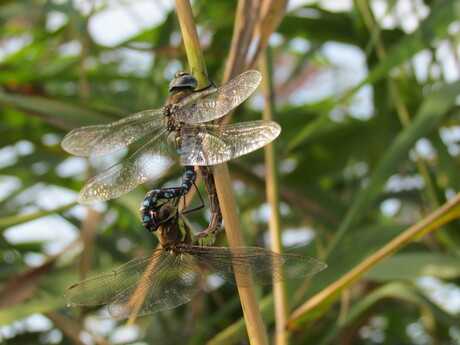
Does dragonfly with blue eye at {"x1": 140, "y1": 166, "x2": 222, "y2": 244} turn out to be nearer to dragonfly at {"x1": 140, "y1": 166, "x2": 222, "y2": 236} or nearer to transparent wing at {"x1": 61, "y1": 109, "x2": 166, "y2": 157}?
dragonfly at {"x1": 140, "y1": 166, "x2": 222, "y2": 236}

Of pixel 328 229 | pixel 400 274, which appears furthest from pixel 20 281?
pixel 400 274

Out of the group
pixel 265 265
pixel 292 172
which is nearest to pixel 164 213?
pixel 265 265

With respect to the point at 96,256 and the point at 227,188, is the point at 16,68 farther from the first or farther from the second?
the point at 227,188

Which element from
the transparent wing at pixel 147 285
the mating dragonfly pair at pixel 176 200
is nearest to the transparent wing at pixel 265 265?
the mating dragonfly pair at pixel 176 200

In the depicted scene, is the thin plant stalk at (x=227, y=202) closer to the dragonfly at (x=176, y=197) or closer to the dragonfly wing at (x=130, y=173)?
the dragonfly at (x=176, y=197)

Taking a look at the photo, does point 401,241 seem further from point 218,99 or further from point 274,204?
point 218,99

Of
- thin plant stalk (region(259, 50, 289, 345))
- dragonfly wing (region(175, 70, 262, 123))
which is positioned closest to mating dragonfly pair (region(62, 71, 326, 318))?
dragonfly wing (region(175, 70, 262, 123))
